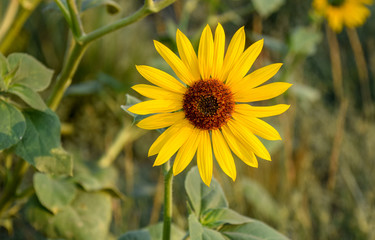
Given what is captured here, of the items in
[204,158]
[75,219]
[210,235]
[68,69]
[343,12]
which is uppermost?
[343,12]

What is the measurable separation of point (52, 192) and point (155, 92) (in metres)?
0.53

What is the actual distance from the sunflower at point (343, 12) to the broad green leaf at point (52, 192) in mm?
1649

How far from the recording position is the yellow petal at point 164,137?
0.76 metres

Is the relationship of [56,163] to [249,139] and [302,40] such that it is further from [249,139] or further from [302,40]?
[302,40]

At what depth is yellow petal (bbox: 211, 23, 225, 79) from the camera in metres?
0.77

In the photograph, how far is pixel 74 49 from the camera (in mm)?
914

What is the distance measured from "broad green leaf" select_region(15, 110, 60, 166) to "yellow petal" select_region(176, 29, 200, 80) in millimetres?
315

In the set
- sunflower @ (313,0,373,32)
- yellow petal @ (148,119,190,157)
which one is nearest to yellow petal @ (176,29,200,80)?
yellow petal @ (148,119,190,157)

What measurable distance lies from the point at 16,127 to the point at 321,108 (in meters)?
2.69

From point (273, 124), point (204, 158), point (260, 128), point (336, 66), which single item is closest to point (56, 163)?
point (204, 158)

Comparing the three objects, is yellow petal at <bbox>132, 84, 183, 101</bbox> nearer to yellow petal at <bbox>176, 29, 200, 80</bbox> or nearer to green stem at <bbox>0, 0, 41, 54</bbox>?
yellow petal at <bbox>176, 29, 200, 80</bbox>

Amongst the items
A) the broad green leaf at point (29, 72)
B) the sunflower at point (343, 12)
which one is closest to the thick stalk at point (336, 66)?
the sunflower at point (343, 12)

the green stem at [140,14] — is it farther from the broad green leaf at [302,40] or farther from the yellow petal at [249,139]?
the broad green leaf at [302,40]

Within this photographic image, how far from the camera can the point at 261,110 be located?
797 mm
